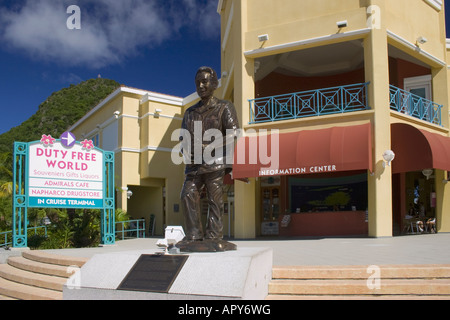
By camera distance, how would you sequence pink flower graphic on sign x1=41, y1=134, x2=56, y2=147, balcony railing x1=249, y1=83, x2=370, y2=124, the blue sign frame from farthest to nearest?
balcony railing x1=249, y1=83, x2=370, y2=124 < pink flower graphic on sign x1=41, y1=134, x2=56, y2=147 < the blue sign frame

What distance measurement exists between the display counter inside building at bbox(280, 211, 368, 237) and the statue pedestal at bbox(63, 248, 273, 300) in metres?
11.5

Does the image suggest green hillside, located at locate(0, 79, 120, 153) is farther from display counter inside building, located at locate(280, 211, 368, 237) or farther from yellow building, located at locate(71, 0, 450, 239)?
display counter inside building, located at locate(280, 211, 368, 237)

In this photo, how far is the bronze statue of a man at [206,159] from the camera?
6.78 metres

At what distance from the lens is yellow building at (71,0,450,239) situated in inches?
550

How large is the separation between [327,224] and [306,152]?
4453 millimetres

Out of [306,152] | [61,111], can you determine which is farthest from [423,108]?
[61,111]

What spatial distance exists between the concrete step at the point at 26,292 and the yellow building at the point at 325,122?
28.4ft

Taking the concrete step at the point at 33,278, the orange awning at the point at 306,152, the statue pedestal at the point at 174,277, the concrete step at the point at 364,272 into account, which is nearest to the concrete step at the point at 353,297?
the statue pedestal at the point at 174,277

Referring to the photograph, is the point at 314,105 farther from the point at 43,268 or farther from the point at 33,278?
the point at 33,278

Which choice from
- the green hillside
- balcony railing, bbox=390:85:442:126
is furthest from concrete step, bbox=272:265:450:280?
the green hillside

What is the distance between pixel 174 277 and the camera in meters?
5.41

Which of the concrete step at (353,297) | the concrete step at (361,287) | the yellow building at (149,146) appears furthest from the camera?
the yellow building at (149,146)

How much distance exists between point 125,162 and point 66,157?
10093mm

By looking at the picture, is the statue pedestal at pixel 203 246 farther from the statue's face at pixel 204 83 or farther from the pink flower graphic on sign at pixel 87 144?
the pink flower graphic on sign at pixel 87 144
